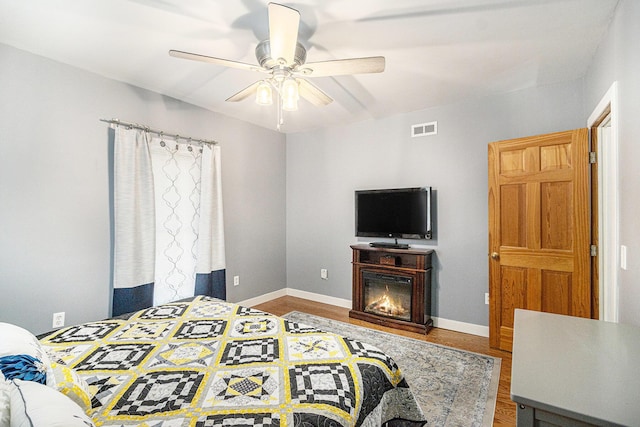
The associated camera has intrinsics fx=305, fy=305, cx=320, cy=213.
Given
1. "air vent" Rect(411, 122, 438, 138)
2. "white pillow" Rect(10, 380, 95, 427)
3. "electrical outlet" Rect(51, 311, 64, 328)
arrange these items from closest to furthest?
1. "white pillow" Rect(10, 380, 95, 427)
2. "electrical outlet" Rect(51, 311, 64, 328)
3. "air vent" Rect(411, 122, 438, 138)

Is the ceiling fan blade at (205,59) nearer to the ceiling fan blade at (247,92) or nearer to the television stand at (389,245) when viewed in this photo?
the ceiling fan blade at (247,92)

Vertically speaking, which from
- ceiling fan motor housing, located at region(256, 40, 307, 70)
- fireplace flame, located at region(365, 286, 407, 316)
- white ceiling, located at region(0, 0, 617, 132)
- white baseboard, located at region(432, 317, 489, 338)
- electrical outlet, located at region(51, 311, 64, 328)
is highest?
white ceiling, located at region(0, 0, 617, 132)

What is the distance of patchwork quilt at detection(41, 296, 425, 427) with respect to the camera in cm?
108

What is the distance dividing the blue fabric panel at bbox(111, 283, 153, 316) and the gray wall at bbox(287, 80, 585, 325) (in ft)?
7.26

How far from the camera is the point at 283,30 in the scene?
1598 mm

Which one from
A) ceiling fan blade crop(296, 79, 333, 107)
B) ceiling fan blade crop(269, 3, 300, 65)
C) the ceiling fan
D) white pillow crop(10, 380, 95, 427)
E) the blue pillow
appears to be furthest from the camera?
ceiling fan blade crop(296, 79, 333, 107)

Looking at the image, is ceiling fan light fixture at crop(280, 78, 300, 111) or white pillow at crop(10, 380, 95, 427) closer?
white pillow at crop(10, 380, 95, 427)

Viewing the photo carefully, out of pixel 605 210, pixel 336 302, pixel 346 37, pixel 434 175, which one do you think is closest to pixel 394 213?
pixel 434 175

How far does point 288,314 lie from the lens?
390 cm

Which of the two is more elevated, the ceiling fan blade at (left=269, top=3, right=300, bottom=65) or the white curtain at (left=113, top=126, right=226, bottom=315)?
the ceiling fan blade at (left=269, top=3, right=300, bottom=65)

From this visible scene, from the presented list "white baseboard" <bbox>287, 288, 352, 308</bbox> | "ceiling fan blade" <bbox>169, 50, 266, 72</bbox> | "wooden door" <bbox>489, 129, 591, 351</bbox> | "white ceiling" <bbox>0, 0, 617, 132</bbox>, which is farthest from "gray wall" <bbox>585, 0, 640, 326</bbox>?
"white baseboard" <bbox>287, 288, 352, 308</bbox>

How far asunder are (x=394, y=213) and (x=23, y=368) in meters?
3.30

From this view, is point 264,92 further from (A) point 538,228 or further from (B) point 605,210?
(B) point 605,210

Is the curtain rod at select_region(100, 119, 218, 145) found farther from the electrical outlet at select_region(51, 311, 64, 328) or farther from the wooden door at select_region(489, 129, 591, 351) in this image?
the wooden door at select_region(489, 129, 591, 351)
